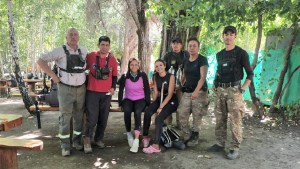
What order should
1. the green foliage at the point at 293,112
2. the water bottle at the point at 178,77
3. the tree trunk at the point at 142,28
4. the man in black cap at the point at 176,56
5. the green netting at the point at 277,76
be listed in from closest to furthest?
1. the water bottle at the point at 178,77
2. the man in black cap at the point at 176,56
3. the green foliage at the point at 293,112
4. the green netting at the point at 277,76
5. the tree trunk at the point at 142,28

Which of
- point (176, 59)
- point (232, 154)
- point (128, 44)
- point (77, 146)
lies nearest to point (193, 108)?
point (232, 154)

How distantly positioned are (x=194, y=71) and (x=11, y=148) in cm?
304

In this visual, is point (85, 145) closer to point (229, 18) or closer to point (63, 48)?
point (63, 48)

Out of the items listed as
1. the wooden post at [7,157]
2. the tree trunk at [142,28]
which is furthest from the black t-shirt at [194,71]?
the tree trunk at [142,28]

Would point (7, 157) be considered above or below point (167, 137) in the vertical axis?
above

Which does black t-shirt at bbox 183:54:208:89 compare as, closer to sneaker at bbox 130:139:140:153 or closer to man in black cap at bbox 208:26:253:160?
man in black cap at bbox 208:26:253:160

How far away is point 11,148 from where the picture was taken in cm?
301

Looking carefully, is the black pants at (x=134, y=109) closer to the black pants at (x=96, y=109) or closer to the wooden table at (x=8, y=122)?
the black pants at (x=96, y=109)

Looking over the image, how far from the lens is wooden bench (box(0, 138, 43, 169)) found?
9.65 feet

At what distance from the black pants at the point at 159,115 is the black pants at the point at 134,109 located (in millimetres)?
118

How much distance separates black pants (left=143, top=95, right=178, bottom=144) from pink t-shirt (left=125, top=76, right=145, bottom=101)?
0.93 ft

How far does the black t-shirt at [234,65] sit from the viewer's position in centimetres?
448

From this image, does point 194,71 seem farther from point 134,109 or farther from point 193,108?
point 134,109

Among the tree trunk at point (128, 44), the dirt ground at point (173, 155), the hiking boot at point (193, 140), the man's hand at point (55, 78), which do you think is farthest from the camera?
the tree trunk at point (128, 44)
